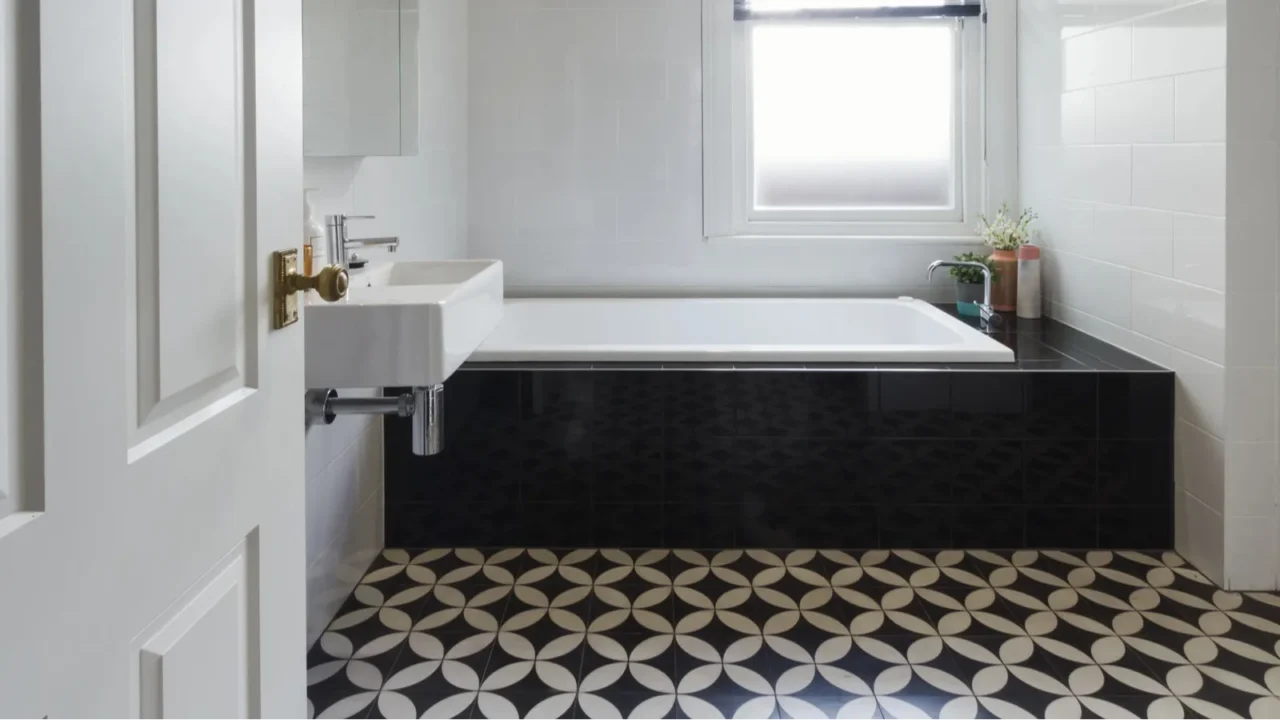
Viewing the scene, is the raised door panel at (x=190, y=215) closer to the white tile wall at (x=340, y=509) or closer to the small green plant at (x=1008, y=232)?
the white tile wall at (x=340, y=509)

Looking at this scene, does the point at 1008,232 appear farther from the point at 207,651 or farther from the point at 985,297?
the point at 207,651

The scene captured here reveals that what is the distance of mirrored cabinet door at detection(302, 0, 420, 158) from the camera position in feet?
7.34

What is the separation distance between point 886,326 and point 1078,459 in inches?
42.9

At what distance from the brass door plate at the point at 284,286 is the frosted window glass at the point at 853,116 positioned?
3165mm

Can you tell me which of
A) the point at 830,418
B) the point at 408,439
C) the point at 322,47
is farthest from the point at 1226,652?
the point at 322,47

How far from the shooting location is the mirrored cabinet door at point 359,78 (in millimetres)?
2236

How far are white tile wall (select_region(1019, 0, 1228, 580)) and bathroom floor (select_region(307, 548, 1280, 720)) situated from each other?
408 millimetres

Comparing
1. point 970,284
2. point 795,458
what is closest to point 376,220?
point 795,458

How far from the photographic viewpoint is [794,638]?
2.37 meters

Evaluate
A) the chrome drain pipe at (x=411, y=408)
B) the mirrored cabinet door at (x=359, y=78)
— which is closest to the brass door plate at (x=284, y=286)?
the chrome drain pipe at (x=411, y=408)

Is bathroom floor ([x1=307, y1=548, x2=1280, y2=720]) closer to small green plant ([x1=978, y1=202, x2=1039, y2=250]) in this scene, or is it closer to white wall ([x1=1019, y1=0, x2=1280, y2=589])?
white wall ([x1=1019, y1=0, x2=1280, y2=589])

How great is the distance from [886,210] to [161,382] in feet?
11.7

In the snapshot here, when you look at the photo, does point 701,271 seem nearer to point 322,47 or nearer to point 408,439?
point 408,439

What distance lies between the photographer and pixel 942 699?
6.79 feet
